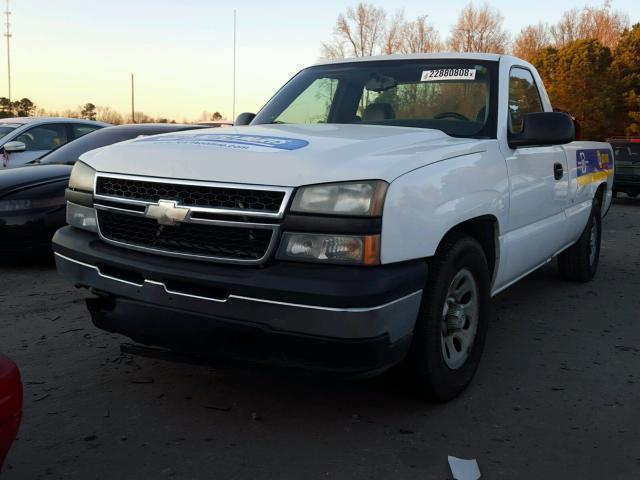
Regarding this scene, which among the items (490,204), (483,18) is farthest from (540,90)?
(483,18)

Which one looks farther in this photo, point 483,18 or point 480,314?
point 483,18

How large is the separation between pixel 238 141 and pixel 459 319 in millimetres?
1351

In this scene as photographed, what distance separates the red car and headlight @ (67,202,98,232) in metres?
1.18

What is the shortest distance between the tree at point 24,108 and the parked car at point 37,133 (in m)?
39.7

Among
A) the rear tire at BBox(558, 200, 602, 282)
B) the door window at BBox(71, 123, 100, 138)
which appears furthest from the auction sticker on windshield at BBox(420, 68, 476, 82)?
the door window at BBox(71, 123, 100, 138)

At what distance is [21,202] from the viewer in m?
5.63

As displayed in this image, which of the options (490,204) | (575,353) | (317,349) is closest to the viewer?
(317,349)

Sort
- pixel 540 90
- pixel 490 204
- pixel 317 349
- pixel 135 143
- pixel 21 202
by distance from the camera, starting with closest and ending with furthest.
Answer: pixel 317 349, pixel 135 143, pixel 490 204, pixel 540 90, pixel 21 202

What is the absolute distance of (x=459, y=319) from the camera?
10.3ft

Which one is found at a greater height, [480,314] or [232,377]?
[480,314]

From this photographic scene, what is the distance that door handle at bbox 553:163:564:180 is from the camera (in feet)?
14.3

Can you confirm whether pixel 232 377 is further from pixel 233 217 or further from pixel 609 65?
A: pixel 609 65

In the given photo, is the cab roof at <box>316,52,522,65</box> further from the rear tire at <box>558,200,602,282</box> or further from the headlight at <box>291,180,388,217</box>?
the rear tire at <box>558,200,602,282</box>

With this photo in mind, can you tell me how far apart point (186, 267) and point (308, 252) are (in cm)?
52
